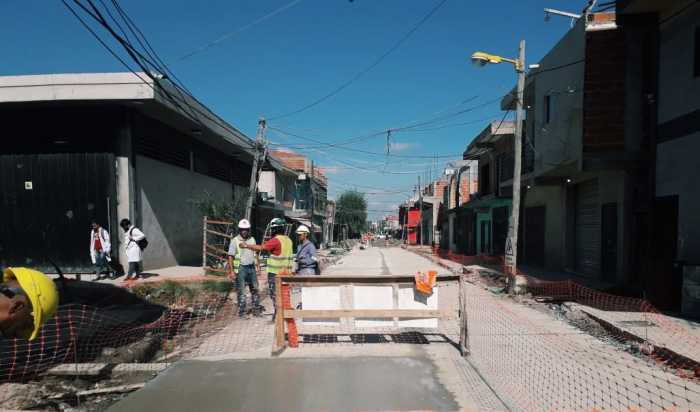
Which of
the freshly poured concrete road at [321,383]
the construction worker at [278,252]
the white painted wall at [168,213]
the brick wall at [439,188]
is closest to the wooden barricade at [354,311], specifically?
the freshly poured concrete road at [321,383]

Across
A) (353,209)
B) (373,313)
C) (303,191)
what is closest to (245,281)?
(373,313)

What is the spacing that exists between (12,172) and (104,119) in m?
2.73

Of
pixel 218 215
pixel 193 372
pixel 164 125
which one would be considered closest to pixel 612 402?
pixel 193 372

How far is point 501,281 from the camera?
1370cm

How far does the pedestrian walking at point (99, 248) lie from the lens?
34.0 ft

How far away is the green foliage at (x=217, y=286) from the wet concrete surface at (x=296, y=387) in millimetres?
5650

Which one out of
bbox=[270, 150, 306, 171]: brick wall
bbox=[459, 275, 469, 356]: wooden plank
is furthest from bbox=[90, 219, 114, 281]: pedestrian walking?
bbox=[270, 150, 306, 171]: brick wall

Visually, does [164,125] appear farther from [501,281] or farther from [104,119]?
[501,281]

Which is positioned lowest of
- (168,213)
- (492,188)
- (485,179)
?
A: (168,213)

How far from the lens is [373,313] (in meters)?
5.20

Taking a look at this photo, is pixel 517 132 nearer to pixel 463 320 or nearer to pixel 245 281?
pixel 463 320

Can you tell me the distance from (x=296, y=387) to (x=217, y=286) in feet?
22.5

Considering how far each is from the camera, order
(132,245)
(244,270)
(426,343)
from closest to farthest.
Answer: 1. (426,343)
2. (244,270)
3. (132,245)

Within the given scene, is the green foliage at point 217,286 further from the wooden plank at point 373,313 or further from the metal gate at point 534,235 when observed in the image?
the metal gate at point 534,235
